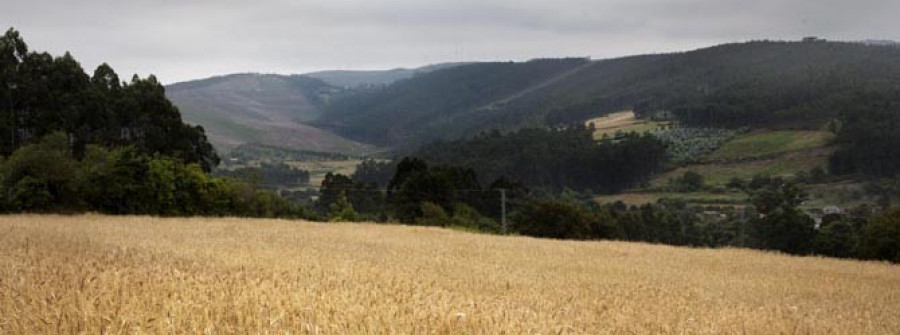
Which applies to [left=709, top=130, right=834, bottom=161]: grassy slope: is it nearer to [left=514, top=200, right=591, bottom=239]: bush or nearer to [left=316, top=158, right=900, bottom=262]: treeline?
[left=316, top=158, right=900, bottom=262]: treeline

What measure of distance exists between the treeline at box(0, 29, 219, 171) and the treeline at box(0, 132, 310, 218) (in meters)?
19.7

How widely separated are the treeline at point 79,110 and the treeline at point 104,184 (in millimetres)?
19696

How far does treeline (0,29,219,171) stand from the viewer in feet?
229

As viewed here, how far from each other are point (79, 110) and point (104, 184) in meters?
32.7

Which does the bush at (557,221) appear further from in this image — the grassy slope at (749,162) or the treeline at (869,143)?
the treeline at (869,143)

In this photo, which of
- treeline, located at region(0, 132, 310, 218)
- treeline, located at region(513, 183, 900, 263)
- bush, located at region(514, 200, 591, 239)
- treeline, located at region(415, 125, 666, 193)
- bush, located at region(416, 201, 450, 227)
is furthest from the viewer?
treeline, located at region(415, 125, 666, 193)

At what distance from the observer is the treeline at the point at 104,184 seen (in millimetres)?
40844

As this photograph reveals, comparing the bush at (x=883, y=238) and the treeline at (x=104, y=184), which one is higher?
the treeline at (x=104, y=184)

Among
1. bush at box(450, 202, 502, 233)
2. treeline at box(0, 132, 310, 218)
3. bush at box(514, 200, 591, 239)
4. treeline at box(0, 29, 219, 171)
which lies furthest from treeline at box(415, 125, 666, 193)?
treeline at box(0, 132, 310, 218)

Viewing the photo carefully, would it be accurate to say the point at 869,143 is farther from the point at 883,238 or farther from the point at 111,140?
the point at 111,140

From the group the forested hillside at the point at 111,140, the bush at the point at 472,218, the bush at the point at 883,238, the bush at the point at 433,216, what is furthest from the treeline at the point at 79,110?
the bush at the point at 883,238

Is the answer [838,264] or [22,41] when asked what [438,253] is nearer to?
[838,264]

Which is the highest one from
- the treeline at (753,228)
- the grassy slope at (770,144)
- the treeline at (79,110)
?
the treeline at (79,110)

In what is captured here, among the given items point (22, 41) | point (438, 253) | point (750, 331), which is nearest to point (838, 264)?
point (438, 253)
